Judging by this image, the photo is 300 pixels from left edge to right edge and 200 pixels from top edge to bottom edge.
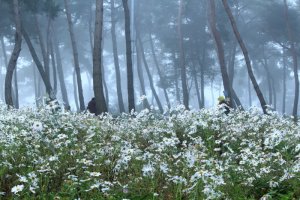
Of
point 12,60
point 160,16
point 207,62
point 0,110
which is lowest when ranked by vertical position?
point 0,110

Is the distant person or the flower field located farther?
the distant person

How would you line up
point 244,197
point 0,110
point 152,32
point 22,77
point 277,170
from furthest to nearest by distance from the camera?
point 22,77 → point 152,32 → point 0,110 → point 277,170 → point 244,197

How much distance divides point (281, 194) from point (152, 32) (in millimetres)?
39764

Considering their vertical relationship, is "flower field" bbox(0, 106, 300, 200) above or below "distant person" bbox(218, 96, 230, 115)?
below

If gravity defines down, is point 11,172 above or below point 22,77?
below

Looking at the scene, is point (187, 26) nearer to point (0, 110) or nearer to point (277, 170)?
point (0, 110)

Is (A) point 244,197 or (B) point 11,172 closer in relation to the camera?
(A) point 244,197

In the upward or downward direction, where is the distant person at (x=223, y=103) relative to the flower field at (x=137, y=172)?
upward

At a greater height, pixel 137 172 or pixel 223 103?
pixel 223 103

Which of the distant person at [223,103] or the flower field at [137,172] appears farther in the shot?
the distant person at [223,103]

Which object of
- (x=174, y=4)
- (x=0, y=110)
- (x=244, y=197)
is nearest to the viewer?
(x=244, y=197)

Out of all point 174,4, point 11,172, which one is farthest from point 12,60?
point 174,4

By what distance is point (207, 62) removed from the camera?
122 ft

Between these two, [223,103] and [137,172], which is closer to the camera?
[137,172]
